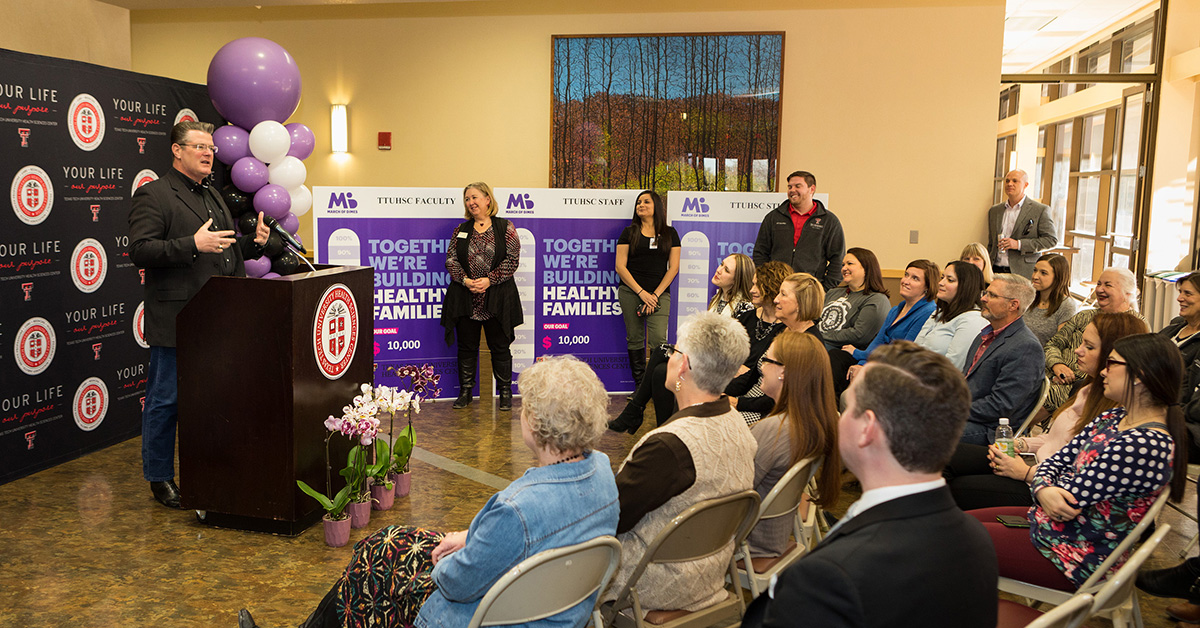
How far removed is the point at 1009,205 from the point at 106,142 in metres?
6.95

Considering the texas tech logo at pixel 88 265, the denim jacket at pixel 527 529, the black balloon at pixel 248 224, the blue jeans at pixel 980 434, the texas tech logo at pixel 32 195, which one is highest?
the texas tech logo at pixel 32 195

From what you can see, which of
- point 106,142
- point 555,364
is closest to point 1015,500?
point 555,364

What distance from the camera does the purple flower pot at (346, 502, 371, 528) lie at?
12.3ft

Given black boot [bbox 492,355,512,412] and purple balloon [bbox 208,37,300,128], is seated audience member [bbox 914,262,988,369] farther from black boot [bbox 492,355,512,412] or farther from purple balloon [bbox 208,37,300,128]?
purple balloon [bbox 208,37,300,128]

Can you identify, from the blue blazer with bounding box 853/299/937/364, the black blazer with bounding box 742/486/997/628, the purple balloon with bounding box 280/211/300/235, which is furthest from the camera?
the purple balloon with bounding box 280/211/300/235

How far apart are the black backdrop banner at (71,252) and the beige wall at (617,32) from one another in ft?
9.91

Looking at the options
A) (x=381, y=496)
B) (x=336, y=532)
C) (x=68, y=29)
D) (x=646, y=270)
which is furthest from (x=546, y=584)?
(x=68, y=29)

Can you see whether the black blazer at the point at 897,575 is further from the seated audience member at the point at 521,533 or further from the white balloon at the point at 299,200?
the white balloon at the point at 299,200

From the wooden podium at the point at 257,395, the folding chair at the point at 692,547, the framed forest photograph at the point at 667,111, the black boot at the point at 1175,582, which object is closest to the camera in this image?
the folding chair at the point at 692,547

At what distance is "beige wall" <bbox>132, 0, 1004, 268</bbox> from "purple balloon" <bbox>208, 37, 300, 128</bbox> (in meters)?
3.37

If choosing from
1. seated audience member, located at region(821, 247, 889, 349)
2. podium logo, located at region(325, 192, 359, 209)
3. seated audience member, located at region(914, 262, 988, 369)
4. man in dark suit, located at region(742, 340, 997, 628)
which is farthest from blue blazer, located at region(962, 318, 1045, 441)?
podium logo, located at region(325, 192, 359, 209)

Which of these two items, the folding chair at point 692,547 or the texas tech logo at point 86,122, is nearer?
the folding chair at point 692,547

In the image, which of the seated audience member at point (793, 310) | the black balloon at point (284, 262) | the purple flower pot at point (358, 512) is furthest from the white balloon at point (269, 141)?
the seated audience member at point (793, 310)

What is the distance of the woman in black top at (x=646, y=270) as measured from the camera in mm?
6152
